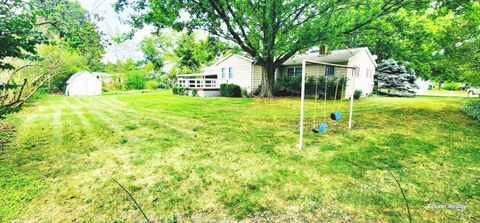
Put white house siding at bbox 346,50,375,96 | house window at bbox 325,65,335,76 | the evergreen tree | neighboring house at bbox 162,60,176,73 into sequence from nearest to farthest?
1. house window at bbox 325,65,335,76
2. white house siding at bbox 346,50,375,96
3. the evergreen tree
4. neighboring house at bbox 162,60,176,73

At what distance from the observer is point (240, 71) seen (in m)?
18.6

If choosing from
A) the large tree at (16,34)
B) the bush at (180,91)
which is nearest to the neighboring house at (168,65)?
the bush at (180,91)

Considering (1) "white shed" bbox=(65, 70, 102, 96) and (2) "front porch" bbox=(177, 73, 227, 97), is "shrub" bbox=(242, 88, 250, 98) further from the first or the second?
(1) "white shed" bbox=(65, 70, 102, 96)

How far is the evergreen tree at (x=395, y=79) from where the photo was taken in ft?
66.1

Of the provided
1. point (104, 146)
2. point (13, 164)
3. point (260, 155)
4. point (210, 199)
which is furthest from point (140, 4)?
point (210, 199)

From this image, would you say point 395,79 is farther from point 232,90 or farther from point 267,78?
point 232,90

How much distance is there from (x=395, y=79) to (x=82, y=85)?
114 ft

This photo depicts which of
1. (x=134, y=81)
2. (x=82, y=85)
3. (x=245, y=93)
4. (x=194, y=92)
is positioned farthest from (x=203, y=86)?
(x=82, y=85)

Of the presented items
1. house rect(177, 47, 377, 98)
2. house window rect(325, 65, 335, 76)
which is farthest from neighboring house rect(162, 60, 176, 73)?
house window rect(325, 65, 335, 76)

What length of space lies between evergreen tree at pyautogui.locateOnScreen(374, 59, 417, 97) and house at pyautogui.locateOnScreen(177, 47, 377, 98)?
253cm

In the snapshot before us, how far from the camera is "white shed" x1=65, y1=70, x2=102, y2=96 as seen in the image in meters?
24.8

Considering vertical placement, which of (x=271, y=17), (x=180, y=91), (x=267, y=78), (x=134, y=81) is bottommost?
A: (x=180, y=91)

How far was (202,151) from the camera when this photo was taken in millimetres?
4352

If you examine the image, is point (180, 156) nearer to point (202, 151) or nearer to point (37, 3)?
point (202, 151)
